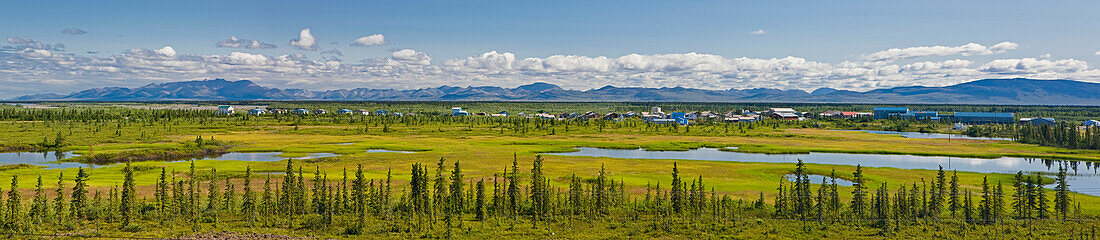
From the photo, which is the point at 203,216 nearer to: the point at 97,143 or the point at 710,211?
the point at 710,211

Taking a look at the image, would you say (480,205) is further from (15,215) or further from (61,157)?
(61,157)

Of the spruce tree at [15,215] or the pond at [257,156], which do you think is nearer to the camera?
the spruce tree at [15,215]

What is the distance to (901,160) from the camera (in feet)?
238

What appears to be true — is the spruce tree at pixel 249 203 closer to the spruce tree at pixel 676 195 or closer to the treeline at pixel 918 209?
the spruce tree at pixel 676 195

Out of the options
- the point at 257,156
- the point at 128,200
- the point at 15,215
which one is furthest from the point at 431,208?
the point at 257,156

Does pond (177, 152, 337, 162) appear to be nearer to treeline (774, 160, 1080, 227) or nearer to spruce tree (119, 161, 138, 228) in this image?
spruce tree (119, 161, 138, 228)

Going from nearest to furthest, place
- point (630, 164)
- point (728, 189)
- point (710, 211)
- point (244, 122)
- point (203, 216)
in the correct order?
point (203, 216) < point (710, 211) < point (728, 189) < point (630, 164) < point (244, 122)

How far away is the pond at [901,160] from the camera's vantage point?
204 feet

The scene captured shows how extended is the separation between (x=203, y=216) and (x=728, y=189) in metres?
35.7

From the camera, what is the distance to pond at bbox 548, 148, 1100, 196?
62031mm

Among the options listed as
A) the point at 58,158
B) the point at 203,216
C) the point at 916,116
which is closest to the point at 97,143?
the point at 58,158

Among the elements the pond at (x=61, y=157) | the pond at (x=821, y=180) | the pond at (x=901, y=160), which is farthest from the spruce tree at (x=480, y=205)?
the pond at (x=61, y=157)

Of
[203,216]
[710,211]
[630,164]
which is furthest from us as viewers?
[630,164]

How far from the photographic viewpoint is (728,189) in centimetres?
4706
